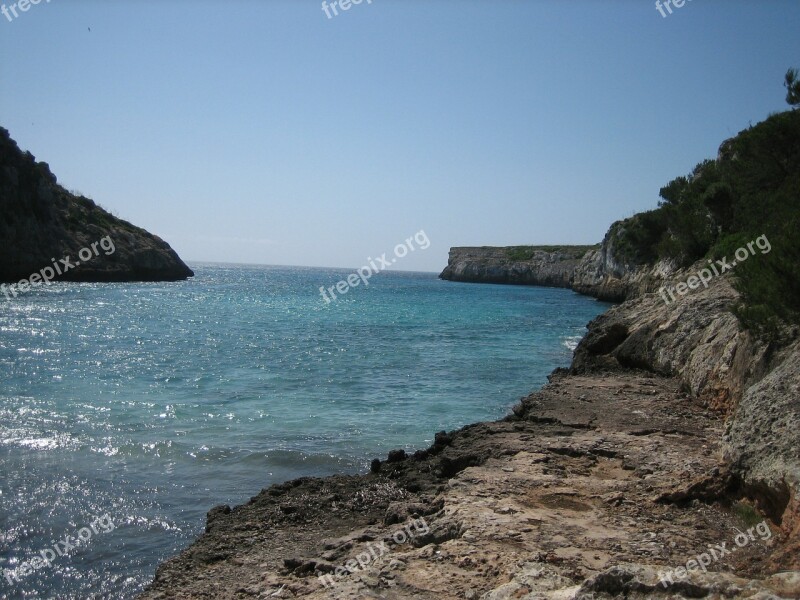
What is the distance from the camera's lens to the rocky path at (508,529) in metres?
5.16

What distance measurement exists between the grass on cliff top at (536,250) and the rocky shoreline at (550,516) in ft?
369

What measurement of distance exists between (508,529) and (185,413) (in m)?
11.3

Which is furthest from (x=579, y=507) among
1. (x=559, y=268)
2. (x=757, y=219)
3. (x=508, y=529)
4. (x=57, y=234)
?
(x=559, y=268)

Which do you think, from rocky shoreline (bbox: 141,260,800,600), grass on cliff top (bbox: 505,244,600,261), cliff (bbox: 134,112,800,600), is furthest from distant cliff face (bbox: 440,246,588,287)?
rocky shoreline (bbox: 141,260,800,600)

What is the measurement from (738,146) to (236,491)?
24661 millimetres

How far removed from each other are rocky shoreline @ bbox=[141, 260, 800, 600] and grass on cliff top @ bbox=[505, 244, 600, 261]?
113m

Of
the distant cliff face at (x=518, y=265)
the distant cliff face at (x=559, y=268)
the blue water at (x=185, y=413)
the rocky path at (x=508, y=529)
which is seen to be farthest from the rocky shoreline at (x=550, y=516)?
the distant cliff face at (x=518, y=265)

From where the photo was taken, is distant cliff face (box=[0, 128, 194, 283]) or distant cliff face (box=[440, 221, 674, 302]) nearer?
distant cliff face (box=[0, 128, 194, 283])

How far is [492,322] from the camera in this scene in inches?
1655

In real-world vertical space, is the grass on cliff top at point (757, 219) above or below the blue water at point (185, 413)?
above

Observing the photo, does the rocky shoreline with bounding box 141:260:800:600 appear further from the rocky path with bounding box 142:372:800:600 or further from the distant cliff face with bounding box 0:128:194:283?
the distant cliff face with bounding box 0:128:194:283

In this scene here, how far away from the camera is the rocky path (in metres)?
5.16

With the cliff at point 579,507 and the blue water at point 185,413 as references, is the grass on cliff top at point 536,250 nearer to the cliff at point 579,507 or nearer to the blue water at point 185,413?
the blue water at point 185,413

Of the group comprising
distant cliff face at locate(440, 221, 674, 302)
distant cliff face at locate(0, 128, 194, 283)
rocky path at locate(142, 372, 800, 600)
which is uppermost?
distant cliff face at locate(0, 128, 194, 283)
